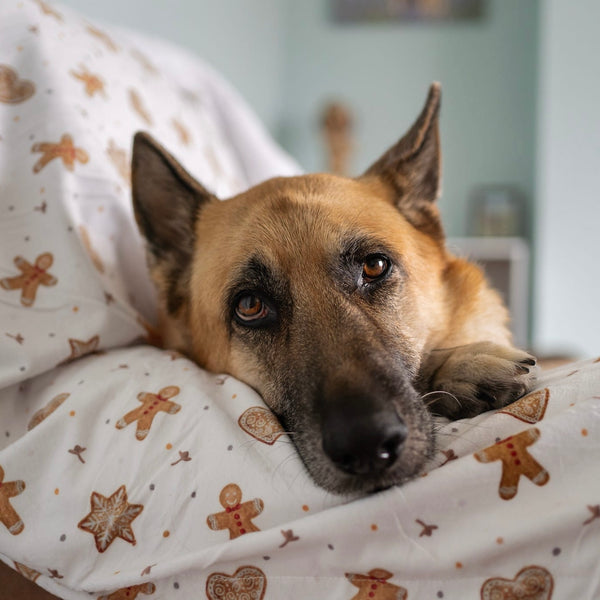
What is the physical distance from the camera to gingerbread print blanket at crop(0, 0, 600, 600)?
70 centimetres

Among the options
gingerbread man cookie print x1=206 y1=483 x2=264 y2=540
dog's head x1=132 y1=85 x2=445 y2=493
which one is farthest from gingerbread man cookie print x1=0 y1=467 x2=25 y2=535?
dog's head x1=132 y1=85 x2=445 y2=493

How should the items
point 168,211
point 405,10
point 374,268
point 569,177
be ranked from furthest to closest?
1. point 405,10
2. point 569,177
3. point 168,211
4. point 374,268

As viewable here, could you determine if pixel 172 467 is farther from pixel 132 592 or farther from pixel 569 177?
pixel 569 177

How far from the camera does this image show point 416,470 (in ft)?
2.61

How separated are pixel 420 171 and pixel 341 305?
582 mm

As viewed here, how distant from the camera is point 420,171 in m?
1.49

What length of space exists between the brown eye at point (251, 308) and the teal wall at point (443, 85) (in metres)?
4.41

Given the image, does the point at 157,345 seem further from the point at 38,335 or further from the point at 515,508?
the point at 515,508

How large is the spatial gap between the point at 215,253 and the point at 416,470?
0.71 m

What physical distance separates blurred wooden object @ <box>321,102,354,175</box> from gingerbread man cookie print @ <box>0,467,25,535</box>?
14.8 feet

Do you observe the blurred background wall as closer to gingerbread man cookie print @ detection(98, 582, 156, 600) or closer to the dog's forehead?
the dog's forehead

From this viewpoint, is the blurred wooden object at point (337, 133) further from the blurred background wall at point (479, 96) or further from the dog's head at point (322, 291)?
the dog's head at point (322, 291)

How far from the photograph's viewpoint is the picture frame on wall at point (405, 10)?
509 cm

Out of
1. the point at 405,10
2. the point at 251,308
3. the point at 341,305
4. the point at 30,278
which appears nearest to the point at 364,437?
the point at 341,305
